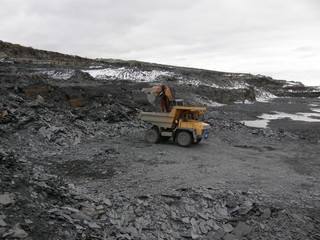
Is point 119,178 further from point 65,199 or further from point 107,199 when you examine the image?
point 65,199

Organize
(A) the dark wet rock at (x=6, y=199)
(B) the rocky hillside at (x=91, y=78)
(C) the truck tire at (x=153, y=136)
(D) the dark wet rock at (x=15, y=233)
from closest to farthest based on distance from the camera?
(D) the dark wet rock at (x=15, y=233)
(A) the dark wet rock at (x=6, y=199)
(C) the truck tire at (x=153, y=136)
(B) the rocky hillside at (x=91, y=78)

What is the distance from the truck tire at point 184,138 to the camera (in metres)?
11.2

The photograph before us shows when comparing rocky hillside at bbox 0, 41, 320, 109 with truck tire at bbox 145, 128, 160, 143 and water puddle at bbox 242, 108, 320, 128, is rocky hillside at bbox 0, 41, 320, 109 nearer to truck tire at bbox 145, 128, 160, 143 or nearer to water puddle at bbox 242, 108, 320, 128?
truck tire at bbox 145, 128, 160, 143

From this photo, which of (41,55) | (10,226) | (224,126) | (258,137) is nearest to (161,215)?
(10,226)

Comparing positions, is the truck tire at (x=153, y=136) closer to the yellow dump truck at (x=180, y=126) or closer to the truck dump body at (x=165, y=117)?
the yellow dump truck at (x=180, y=126)

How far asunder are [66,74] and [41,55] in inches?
630

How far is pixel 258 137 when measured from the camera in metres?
14.5

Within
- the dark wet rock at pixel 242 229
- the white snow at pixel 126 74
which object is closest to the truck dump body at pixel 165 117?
the dark wet rock at pixel 242 229

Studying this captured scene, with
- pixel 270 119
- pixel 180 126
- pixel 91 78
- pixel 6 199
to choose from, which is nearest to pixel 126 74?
pixel 91 78

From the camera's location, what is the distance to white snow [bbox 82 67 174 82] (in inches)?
1281

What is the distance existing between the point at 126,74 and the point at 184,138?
24.8m

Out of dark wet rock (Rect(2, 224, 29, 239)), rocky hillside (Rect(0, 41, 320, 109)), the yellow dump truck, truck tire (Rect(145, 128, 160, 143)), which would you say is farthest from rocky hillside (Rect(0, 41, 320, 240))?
rocky hillside (Rect(0, 41, 320, 109))

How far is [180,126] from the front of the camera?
1138 cm

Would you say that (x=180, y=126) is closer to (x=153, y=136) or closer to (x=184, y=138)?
(x=184, y=138)
